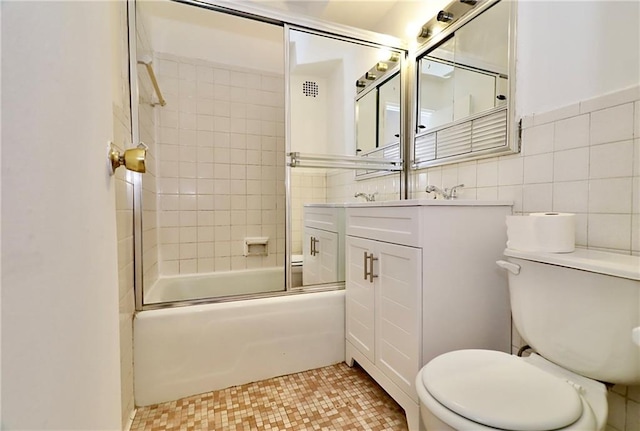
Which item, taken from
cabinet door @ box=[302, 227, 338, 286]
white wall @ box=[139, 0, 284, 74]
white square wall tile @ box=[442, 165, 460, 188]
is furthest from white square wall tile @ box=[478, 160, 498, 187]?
white wall @ box=[139, 0, 284, 74]

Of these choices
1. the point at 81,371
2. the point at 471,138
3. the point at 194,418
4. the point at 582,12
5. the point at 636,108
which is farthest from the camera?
the point at 471,138

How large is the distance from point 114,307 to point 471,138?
1650 mm

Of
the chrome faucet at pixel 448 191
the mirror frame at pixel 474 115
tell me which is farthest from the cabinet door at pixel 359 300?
the mirror frame at pixel 474 115

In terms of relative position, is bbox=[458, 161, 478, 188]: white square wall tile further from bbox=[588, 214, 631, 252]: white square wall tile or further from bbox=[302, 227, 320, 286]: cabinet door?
bbox=[302, 227, 320, 286]: cabinet door

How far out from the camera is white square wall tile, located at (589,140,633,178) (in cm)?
99

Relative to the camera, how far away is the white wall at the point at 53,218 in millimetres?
292

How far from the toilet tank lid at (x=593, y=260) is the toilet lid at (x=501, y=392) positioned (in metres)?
0.33

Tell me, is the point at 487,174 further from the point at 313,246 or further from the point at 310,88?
the point at 310,88

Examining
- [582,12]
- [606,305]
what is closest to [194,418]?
[606,305]

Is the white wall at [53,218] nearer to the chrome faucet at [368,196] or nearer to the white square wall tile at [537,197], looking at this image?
the white square wall tile at [537,197]

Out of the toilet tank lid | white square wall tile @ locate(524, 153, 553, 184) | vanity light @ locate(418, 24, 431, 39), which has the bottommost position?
the toilet tank lid

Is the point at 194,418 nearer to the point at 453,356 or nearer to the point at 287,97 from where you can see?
the point at 453,356

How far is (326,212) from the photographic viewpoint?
7.17 ft

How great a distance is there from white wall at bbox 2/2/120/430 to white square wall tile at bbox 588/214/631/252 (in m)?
1.46
